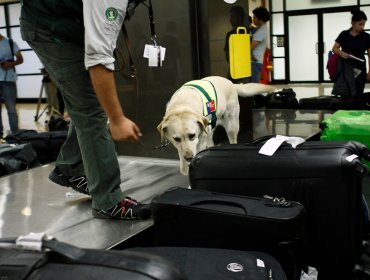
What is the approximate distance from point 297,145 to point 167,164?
5.93 ft

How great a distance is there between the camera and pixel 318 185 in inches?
77.0

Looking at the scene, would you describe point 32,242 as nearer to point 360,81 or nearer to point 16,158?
point 16,158

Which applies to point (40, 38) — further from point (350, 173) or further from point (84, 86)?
point (350, 173)

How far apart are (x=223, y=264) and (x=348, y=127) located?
9.03ft

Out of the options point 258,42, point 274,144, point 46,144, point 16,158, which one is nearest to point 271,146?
point 274,144

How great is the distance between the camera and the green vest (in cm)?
209

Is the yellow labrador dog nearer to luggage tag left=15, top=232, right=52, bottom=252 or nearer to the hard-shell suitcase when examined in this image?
the hard-shell suitcase

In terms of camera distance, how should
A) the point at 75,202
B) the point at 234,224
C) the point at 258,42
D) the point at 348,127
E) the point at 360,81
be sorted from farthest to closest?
1. the point at 360,81
2. the point at 258,42
3. the point at 348,127
4. the point at 75,202
5. the point at 234,224

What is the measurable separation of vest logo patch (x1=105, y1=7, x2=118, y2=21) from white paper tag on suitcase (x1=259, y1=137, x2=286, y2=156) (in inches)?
33.9

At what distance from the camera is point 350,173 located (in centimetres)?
189

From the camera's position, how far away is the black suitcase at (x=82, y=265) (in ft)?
3.33

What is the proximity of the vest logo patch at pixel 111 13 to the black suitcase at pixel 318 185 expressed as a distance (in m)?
0.77

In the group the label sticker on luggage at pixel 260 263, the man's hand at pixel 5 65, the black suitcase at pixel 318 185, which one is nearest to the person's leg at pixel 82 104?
the black suitcase at pixel 318 185

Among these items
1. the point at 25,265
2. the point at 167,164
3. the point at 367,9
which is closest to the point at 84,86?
the point at 25,265
